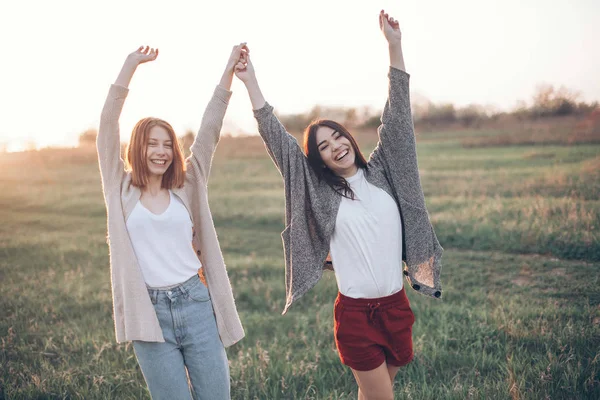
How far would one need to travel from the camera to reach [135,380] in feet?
13.7

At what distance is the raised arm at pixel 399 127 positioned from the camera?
9.46 ft

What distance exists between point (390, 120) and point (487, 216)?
7013 millimetres

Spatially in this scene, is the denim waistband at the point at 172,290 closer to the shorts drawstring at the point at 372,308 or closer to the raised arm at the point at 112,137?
the raised arm at the point at 112,137

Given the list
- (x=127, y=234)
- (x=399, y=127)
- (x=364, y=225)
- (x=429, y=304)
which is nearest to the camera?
(x=127, y=234)

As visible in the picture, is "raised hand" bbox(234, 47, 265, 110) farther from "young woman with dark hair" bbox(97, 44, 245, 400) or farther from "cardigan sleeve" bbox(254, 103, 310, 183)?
"young woman with dark hair" bbox(97, 44, 245, 400)

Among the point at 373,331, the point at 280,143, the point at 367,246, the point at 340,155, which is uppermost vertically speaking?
the point at 280,143

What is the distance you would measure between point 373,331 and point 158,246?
1278 mm

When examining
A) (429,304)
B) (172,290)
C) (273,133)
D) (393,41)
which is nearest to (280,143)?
(273,133)

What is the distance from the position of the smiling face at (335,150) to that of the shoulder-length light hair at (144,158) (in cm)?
83

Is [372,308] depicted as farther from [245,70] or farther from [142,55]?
[142,55]

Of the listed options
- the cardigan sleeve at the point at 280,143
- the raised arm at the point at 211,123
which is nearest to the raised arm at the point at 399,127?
the cardigan sleeve at the point at 280,143

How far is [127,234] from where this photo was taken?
264cm

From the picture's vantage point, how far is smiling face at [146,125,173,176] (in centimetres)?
274

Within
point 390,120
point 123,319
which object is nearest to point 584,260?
point 390,120
